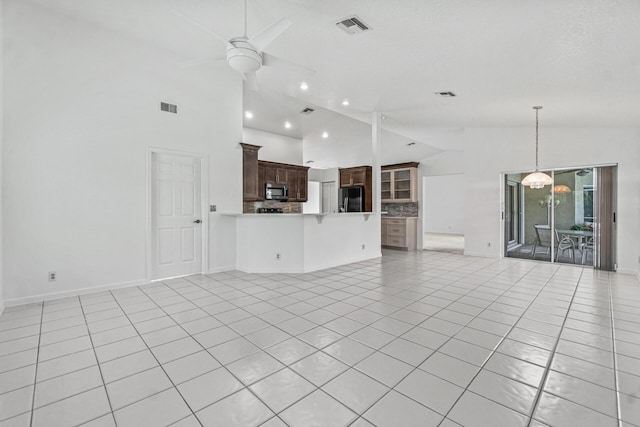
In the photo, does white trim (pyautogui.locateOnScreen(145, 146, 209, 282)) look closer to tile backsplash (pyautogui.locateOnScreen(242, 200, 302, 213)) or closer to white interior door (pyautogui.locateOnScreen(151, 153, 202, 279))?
white interior door (pyautogui.locateOnScreen(151, 153, 202, 279))

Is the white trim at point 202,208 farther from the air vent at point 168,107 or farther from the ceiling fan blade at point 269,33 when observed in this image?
the ceiling fan blade at point 269,33

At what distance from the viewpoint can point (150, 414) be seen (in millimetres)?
1584

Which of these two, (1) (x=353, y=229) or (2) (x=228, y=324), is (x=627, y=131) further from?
(2) (x=228, y=324)

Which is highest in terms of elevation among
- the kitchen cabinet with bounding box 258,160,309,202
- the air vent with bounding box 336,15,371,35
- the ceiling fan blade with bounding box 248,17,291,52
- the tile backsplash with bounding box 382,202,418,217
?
the air vent with bounding box 336,15,371,35

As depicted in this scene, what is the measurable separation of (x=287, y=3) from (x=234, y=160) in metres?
2.91

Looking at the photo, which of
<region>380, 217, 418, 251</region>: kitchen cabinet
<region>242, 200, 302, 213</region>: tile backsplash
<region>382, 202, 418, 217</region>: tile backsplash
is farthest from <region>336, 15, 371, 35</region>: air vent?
<region>382, 202, 418, 217</region>: tile backsplash

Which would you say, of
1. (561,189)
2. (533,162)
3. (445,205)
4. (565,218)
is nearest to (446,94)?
(533,162)

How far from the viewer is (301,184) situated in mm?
8586

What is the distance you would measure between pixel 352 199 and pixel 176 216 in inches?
237

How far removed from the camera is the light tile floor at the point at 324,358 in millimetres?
1606

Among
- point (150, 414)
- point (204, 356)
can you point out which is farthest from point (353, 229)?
point (150, 414)

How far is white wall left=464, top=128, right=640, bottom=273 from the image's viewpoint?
198 inches

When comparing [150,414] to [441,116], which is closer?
[150,414]

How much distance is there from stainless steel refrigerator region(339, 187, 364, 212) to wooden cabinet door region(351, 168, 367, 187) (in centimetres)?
17
